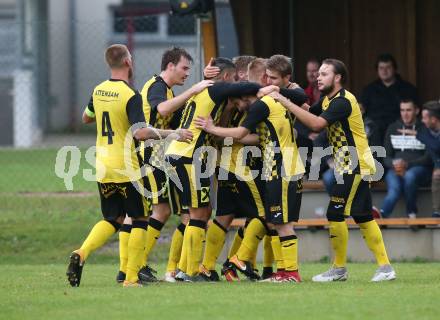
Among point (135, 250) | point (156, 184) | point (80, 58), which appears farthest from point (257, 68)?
point (80, 58)

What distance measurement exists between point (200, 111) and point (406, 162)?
5.23 m

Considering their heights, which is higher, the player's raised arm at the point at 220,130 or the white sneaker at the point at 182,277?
the player's raised arm at the point at 220,130

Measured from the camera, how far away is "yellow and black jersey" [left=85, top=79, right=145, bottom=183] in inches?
437

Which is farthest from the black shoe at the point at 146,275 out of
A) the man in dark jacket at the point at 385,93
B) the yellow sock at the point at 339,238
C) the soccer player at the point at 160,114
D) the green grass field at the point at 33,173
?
the green grass field at the point at 33,173

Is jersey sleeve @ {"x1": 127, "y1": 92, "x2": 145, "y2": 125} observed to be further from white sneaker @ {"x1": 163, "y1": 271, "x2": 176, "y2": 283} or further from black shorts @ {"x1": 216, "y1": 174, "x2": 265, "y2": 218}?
white sneaker @ {"x1": 163, "y1": 271, "x2": 176, "y2": 283}

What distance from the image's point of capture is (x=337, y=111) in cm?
1146

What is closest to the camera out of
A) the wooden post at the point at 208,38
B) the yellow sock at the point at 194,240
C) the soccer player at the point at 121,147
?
the soccer player at the point at 121,147

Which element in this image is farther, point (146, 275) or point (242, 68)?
point (242, 68)

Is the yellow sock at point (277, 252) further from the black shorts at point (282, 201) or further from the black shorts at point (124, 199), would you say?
the black shorts at point (124, 199)

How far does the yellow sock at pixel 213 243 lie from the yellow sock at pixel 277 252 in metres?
0.51

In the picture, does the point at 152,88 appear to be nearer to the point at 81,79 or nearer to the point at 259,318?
the point at 259,318

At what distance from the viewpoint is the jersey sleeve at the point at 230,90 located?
1132 centimetres

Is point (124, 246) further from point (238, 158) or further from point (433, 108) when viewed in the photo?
point (433, 108)

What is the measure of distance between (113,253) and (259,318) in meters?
7.97
